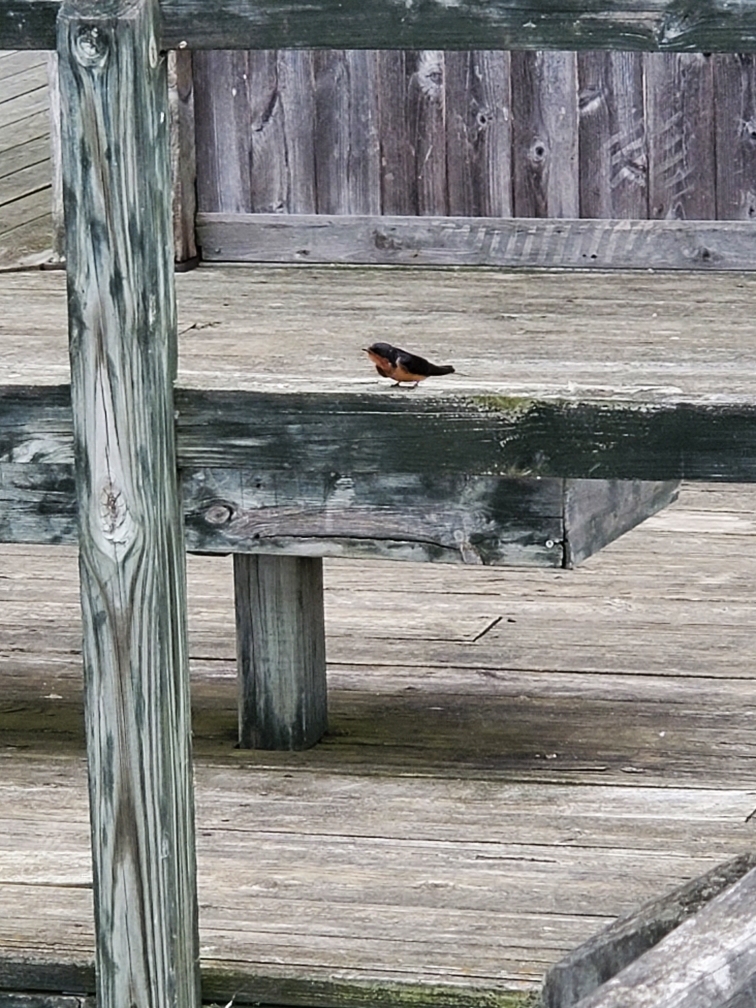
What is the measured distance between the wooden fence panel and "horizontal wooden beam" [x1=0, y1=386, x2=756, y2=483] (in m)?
3.42

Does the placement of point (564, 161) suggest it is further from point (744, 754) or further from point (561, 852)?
point (561, 852)

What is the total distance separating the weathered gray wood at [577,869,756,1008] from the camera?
2.00 metres

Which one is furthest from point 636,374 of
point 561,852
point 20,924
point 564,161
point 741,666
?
point 564,161

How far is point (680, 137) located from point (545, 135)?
37cm

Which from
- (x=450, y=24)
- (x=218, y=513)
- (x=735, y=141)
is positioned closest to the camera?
(x=450, y=24)

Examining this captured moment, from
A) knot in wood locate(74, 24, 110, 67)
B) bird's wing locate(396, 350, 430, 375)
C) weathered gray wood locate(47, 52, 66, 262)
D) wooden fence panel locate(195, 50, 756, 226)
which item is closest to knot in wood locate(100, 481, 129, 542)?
knot in wood locate(74, 24, 110, 67)

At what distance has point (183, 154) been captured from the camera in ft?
19.8

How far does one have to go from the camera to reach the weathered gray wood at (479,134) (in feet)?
19.4

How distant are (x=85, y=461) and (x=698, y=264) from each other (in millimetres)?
3585

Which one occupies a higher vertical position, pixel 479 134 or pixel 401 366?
pixel 479 134

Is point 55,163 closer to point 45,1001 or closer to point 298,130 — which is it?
point 298,130

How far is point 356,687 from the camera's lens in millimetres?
4352

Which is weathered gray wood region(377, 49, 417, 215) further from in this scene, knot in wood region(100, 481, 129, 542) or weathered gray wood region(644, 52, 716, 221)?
knot in wood region(100, 481, 129, 542)

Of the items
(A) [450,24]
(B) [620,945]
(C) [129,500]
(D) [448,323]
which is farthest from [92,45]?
(D) [448,323]
